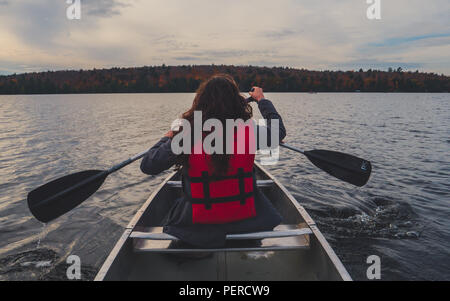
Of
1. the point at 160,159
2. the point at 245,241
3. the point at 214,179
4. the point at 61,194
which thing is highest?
the point at 160,159

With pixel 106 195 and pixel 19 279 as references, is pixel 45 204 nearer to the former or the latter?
pixel 19 279

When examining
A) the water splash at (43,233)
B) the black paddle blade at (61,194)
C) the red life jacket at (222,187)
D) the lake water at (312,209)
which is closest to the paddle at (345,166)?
the lake water at (312,209)

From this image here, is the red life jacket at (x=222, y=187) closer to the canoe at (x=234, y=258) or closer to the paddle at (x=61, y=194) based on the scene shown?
the canoe at (x=234, y=258)

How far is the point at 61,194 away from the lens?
3.45 meters

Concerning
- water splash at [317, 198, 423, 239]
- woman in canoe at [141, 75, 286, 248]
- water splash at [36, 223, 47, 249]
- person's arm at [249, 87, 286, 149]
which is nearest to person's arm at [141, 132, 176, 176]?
woman in canoe at [141, 75, 286, 248]

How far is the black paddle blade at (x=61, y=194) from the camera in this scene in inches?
131

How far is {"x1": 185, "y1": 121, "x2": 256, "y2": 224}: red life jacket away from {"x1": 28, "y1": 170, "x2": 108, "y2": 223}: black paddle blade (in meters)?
1.57

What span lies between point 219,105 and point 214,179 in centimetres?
64

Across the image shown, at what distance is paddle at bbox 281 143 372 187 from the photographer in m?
3.96

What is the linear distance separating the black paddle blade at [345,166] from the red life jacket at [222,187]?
6.19ft

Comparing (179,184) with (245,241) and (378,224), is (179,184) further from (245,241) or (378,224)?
(378,224)

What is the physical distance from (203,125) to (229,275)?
Result: 1.48m

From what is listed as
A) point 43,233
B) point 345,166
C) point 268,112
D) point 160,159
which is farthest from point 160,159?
point 43,233
